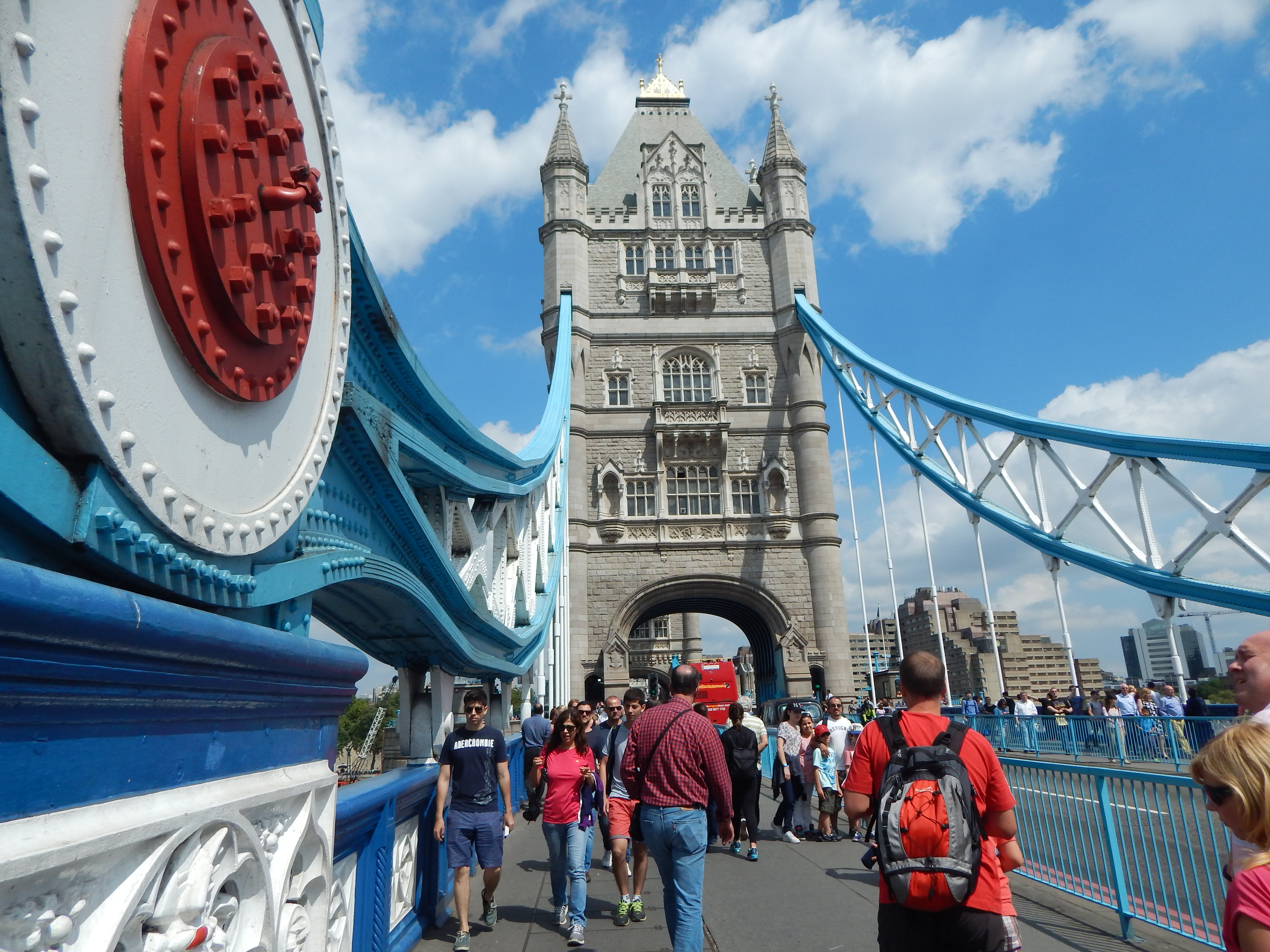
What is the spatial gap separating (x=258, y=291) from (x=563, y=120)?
29024 millimetres

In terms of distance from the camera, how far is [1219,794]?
1694 millimetres

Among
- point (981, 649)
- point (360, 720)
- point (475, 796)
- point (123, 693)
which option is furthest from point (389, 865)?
point (981, 649)

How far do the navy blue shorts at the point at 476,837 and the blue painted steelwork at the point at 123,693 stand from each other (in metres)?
3.05

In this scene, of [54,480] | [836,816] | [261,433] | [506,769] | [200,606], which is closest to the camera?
[54,480]

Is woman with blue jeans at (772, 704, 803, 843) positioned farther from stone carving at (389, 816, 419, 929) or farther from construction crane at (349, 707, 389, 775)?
construction crane at (349, 707, 389, 775)

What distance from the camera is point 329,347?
2.38 m

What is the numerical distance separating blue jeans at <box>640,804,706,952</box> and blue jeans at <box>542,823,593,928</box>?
966mm

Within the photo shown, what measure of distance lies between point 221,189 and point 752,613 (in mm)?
25038

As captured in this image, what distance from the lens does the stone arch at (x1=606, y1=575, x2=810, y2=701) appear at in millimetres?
22562

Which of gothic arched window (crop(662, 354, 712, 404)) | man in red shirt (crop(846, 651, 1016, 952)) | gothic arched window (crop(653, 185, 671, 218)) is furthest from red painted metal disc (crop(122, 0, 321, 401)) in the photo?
gothic arched window (crop(653, 185, 671, 218))

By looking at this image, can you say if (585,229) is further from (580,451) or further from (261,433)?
(261,433)

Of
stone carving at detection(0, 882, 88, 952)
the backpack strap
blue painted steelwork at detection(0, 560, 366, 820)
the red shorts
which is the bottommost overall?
the red shorts

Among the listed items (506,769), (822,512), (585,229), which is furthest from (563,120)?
(506,769)

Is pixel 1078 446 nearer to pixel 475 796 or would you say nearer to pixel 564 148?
pixel 475 796
